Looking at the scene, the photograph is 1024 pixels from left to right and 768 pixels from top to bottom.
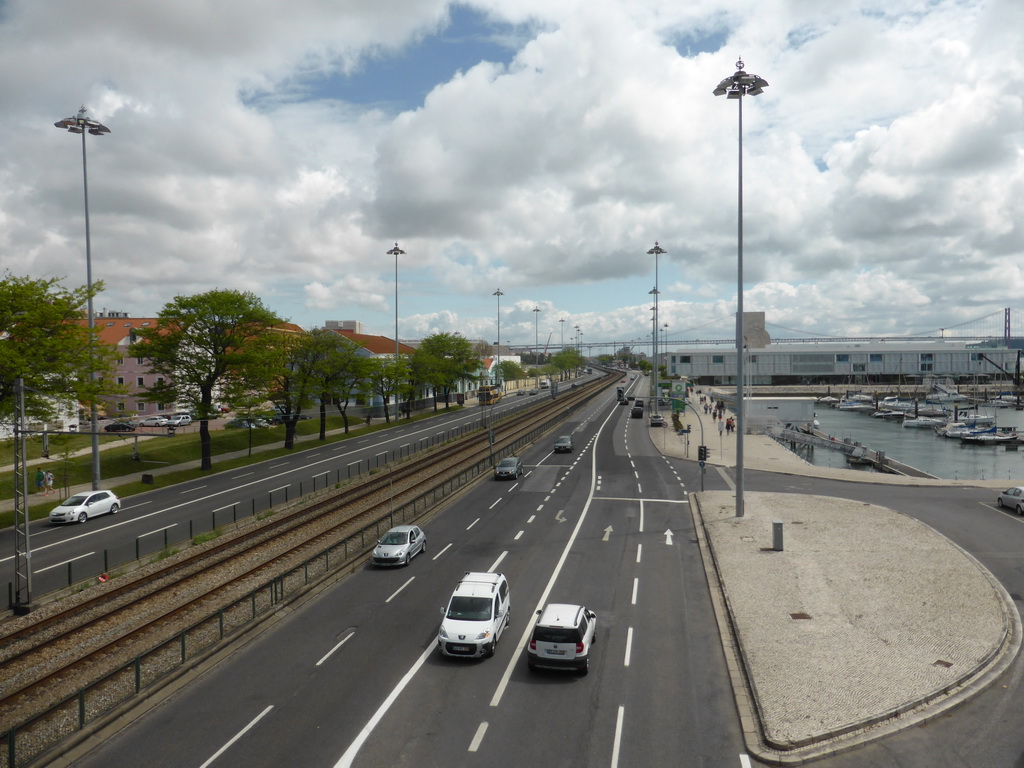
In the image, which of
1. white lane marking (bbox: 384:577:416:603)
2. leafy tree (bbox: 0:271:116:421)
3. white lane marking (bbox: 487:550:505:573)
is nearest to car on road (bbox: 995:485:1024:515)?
white lane marking (bbox: 487:550:505:573)

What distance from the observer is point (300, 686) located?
16.4 meters

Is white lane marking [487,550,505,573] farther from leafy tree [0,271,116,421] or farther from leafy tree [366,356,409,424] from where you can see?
leafy tree [366,356,409,424]

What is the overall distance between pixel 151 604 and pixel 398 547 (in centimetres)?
922

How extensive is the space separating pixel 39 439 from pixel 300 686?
5812cm

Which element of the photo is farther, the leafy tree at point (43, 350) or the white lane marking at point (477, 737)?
the leafy tree at point (43, 350)

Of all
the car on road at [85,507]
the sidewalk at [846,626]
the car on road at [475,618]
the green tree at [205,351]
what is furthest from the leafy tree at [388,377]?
the car on road at [475,618]

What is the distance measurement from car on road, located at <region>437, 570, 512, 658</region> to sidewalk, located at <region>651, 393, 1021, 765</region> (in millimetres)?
6547

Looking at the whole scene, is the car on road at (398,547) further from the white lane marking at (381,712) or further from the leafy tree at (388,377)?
the leafy tree at (388,377)

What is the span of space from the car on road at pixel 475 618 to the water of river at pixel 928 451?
63671 millimetres

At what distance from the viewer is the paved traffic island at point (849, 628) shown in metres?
14.4

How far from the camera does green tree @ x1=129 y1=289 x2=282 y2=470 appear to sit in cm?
5062

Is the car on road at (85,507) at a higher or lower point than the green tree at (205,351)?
lower

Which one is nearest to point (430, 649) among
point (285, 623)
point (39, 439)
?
point (285, 623)

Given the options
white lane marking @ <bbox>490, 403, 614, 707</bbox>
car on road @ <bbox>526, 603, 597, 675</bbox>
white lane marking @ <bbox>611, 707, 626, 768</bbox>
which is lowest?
Result: white lane marking @ <bbox>490, 403, 614, 707</bbox>
